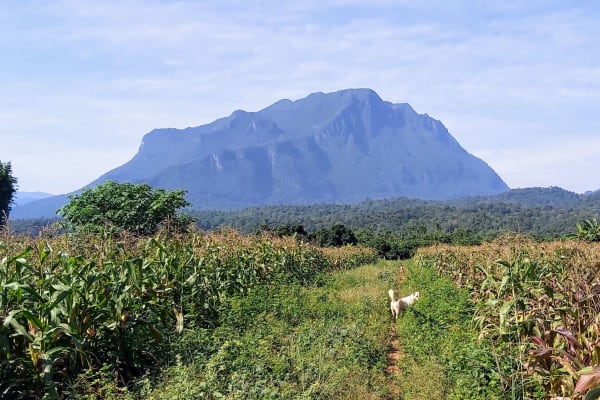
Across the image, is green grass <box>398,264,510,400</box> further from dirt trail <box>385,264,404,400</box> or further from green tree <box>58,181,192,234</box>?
green tree <box>58,181,192,234</box>

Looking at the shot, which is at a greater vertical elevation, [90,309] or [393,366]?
[90,309]

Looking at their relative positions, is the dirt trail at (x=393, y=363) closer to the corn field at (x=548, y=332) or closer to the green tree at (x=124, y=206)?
the corn field at (x=548, y=332)

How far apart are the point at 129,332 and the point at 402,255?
45.9 m

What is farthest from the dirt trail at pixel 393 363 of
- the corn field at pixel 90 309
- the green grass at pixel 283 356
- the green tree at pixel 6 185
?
the green tree at pixel 6 185

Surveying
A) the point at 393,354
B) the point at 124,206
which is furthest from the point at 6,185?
the point at 393,354

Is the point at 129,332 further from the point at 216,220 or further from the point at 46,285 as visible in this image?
the point at 216,220

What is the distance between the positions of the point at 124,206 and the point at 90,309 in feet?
67.0

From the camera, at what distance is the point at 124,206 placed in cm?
2633

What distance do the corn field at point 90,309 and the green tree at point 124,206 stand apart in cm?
1445

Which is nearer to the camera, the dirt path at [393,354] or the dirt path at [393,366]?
the dirt path at [393,366]

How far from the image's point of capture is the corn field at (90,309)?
5.95 meters

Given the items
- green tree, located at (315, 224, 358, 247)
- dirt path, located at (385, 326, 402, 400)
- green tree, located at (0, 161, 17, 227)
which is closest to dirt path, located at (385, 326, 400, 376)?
dirt path, located at (385, 326, 402, 400)

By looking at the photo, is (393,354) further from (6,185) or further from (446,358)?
(6,185)

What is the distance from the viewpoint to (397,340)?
11.9 metres
